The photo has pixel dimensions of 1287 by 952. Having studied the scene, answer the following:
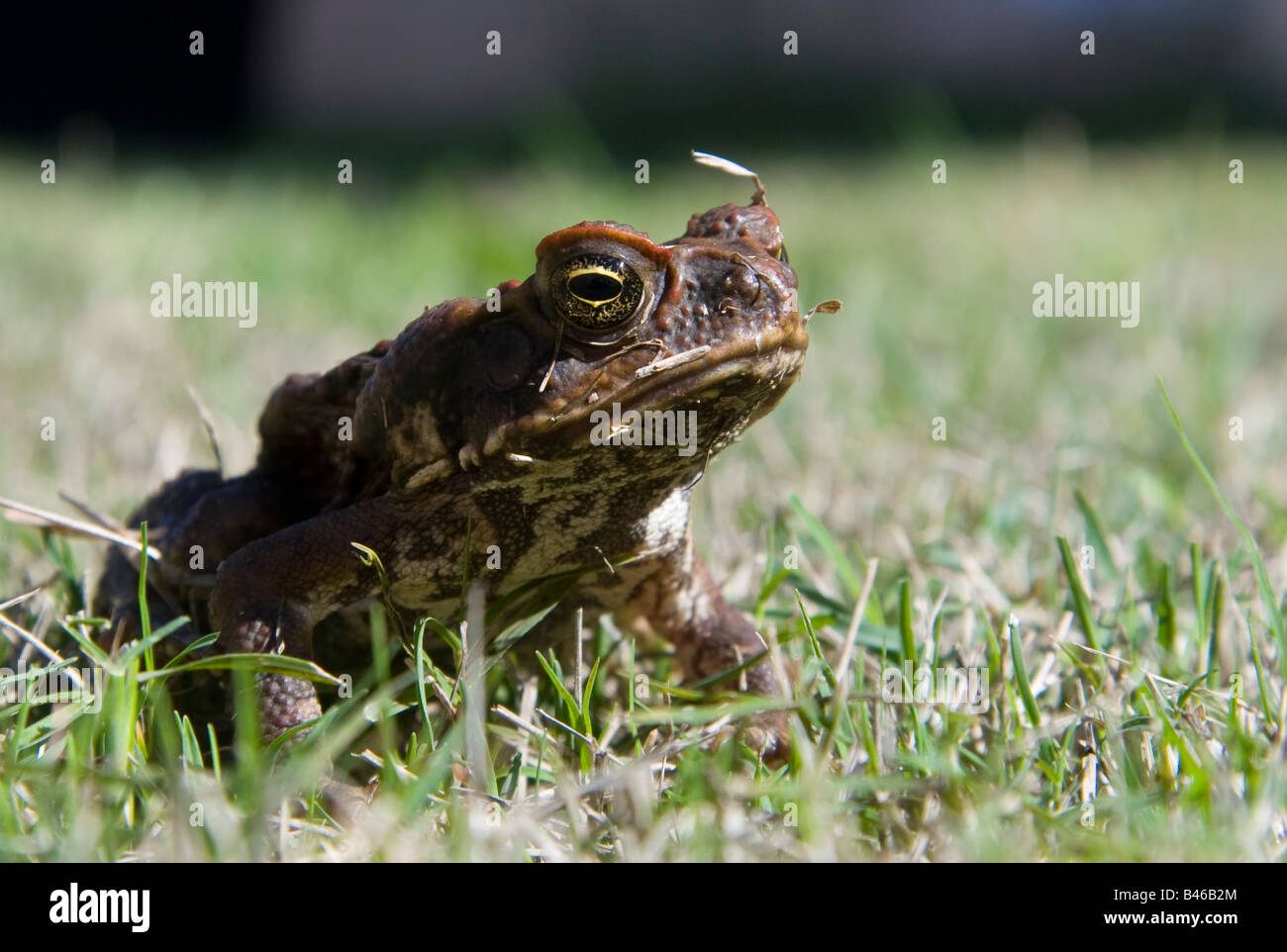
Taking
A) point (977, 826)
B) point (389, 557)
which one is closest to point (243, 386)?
point (389, 557)

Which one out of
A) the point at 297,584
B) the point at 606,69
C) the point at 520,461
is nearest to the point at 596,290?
the point at 520,461

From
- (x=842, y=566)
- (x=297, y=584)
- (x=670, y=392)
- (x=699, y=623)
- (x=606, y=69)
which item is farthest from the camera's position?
(x=606, y=69)

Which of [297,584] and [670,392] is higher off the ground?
[670,392]

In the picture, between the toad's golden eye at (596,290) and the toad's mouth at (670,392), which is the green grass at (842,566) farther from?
the toad's golden eye at (596,290)

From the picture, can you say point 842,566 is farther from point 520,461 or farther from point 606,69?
point 606,69

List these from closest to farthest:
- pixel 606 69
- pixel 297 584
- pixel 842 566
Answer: pixel 297 584 < pixel 842 566 < pixel 606 69
